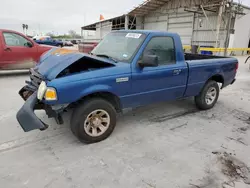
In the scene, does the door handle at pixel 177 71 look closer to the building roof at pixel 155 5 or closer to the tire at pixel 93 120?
the tire at pixel 93 120

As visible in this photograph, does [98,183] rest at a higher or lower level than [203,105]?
lower

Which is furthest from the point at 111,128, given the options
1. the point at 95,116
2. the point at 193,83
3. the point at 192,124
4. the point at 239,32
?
the point at 239,32

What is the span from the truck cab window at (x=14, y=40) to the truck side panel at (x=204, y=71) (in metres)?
6.73

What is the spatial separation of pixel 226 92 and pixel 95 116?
206 inches

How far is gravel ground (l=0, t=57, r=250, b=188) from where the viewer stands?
97.0 inches

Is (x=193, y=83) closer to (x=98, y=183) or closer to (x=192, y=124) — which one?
(x=192, y=124)

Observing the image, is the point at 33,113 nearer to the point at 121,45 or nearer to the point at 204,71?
the point at 121,45

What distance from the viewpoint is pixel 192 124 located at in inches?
163

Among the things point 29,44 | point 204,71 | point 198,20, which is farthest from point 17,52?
point 198,20

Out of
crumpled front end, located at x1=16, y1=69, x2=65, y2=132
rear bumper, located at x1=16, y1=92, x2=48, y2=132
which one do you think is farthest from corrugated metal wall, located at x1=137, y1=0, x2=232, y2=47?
rear bumper, located at x1=16, y1=92, x2=48, y2=132

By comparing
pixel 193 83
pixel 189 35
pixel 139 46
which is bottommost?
pixel 193 83

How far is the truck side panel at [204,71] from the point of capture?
429cm

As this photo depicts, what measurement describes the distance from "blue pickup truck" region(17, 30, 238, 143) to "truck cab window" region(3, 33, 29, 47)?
5.02 meters

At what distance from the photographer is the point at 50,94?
9.00 ft
